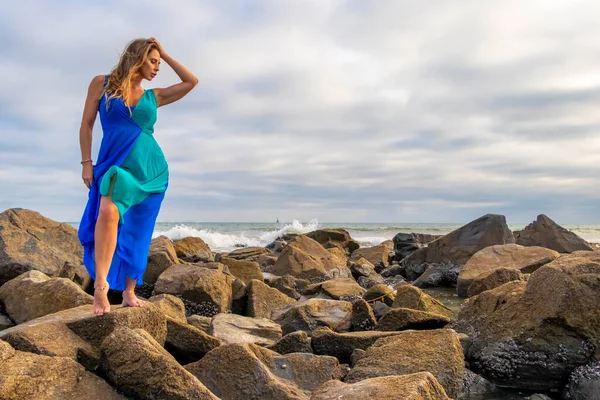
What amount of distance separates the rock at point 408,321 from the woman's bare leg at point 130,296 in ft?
7.95

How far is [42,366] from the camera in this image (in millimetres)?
3055

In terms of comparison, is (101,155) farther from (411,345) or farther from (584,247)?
(584,247)

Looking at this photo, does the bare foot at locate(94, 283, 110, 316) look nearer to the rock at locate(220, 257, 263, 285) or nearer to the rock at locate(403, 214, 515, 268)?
the rock at locate(220, 257, 263, 285)

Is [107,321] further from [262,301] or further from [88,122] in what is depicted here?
[262,301]

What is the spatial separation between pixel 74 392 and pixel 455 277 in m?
8.79

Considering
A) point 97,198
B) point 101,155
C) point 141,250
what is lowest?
point 141,250

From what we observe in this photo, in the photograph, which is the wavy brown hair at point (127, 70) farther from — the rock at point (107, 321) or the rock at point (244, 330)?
the rock at point (244, 330)

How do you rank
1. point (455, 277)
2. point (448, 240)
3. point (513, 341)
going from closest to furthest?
point (513, 341), point (455, 277), point (448, 240)

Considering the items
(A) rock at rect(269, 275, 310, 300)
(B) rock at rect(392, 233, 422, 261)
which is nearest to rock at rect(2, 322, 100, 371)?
(A) rock at rect(269, 275, 310, 300)

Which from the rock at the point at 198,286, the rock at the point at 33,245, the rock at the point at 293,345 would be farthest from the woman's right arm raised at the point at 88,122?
the rock at the point at 33,245

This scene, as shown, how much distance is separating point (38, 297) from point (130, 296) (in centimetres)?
162

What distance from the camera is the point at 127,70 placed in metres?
4.43

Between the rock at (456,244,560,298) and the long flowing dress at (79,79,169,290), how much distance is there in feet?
20.4

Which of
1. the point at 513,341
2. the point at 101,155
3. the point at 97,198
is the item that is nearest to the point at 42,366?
the point at 97,198
